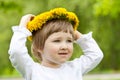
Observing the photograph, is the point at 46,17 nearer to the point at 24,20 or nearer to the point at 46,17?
the point at 46,17

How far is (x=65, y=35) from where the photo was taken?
13.2 ft

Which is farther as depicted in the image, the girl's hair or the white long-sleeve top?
the girl's hair

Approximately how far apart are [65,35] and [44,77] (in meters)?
0.35

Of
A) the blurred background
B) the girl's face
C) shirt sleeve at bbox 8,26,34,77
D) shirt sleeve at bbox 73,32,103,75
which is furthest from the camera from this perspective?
the blurred background

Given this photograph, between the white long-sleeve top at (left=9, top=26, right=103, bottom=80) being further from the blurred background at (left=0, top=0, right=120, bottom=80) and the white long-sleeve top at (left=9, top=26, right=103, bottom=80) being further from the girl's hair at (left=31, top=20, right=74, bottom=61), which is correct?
the blurred background at (left=0, top=0, right=120, bottom=80)

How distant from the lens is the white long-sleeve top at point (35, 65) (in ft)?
12.7

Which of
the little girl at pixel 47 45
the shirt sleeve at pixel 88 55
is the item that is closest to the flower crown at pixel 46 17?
the little girl at pixel 47 45

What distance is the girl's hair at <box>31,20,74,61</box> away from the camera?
4031 millimetres

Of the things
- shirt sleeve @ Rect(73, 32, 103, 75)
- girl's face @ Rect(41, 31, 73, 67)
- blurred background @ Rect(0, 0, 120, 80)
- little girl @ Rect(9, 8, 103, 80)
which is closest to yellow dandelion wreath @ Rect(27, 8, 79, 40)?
little girl @ Rect(9, 8, 103, 80)

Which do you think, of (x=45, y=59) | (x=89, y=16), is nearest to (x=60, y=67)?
(x=45, y=59)

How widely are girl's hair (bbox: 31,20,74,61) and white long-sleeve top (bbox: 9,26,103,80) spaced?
11cm

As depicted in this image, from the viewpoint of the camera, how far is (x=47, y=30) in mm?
4039

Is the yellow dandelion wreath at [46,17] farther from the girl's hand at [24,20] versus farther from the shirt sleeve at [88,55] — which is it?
the shirt sleeve at [88,55]

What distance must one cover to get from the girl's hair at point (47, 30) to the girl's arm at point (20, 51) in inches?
4.3
